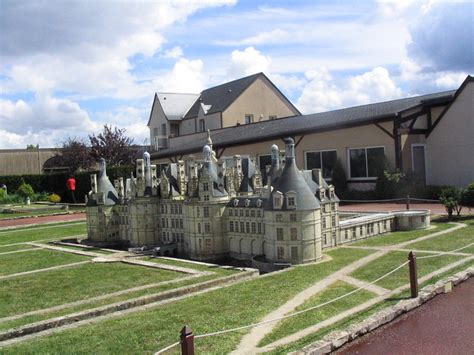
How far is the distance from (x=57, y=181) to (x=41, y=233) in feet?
109

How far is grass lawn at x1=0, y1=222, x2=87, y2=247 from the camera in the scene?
36.6m

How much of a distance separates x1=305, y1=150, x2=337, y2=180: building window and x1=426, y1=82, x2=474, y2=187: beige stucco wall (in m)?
8.01

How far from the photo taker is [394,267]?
65.4 ft

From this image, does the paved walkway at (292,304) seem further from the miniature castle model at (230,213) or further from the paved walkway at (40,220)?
the paved walkway at (40,220)

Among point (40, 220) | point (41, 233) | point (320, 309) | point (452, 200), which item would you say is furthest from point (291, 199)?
point (40, 220)

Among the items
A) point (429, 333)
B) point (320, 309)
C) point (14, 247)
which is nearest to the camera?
point (429, 333)

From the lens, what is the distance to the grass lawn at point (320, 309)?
13164 millimetres

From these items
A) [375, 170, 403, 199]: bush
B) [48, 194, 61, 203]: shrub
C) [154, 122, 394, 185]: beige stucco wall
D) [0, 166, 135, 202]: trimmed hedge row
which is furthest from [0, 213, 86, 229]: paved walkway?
[375, 170, 403, 199]: bush

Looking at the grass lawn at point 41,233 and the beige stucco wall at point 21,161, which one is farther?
the beige stucco wall at point 21,161

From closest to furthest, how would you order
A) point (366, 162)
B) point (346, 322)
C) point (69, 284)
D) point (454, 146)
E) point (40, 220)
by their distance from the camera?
point (346, 322) < point (69, 284) < point (454, 146) < point (366, 162) < point (40, 220)

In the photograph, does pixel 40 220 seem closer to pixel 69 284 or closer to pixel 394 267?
pixel 69 284

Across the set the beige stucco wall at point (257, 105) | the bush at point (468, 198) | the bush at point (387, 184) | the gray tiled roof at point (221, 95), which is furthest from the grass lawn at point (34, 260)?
the gray tiled roof at point (221, 95)

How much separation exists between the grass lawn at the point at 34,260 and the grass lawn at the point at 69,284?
6.39 ft

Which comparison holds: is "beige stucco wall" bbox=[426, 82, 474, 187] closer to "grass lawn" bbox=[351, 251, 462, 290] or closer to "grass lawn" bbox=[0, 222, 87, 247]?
"grass lawn" bbox=[351, 251, 462, 290]
